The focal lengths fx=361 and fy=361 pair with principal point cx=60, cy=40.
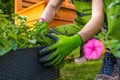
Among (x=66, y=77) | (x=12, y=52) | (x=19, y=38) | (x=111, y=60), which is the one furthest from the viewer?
(x=66, y=77)

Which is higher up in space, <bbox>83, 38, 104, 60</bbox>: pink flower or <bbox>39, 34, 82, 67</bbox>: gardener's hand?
<bbox>83, 38, 104, 60</bbox>: pink flower

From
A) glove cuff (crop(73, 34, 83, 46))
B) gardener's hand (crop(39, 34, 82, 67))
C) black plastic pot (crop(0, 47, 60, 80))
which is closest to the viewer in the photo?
black plastic pot (crop(0, 47, 60, 80))

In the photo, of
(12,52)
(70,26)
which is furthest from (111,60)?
(12,52)

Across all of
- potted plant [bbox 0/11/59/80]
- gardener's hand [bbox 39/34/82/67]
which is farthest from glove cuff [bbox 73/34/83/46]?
potted plant [bbox 0/11/59/80]

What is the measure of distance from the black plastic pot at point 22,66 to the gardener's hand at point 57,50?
0.03m

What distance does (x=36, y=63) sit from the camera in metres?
1.54

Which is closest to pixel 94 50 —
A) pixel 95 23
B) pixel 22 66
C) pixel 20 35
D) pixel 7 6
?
pixel 22 66

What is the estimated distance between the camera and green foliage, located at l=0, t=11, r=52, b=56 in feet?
4.73

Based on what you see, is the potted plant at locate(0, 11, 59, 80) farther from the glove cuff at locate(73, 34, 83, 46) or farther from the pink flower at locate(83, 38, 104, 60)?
the pink flower at locate(83, 38, 104, 60)

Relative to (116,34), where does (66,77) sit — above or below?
below

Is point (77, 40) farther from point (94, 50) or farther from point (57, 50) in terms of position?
point (94, 50)

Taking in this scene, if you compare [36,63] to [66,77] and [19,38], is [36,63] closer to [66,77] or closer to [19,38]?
[19,38]

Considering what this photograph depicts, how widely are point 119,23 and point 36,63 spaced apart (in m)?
0.41

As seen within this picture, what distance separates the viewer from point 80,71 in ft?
12.9
